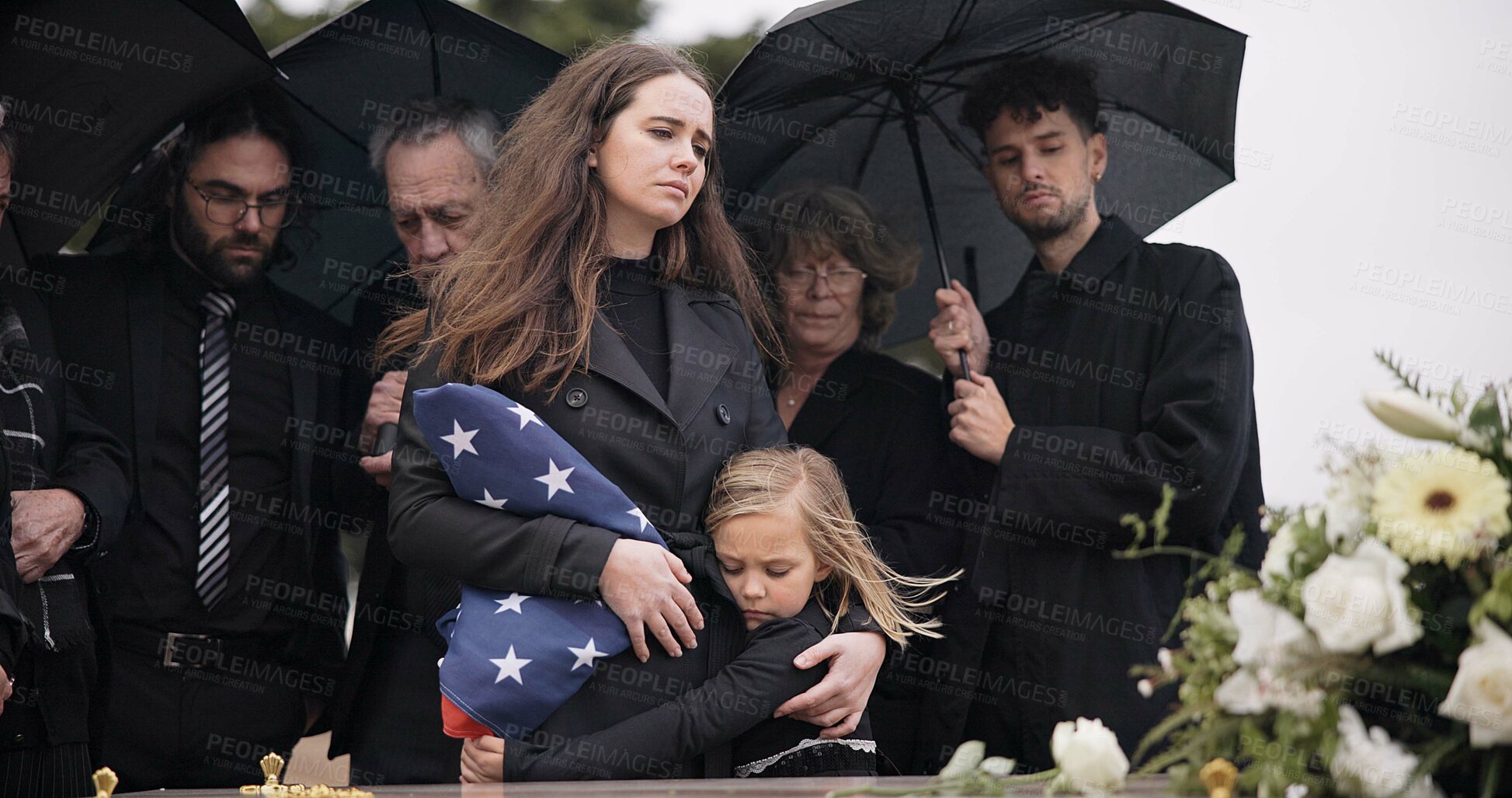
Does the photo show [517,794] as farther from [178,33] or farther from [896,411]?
[178,33]

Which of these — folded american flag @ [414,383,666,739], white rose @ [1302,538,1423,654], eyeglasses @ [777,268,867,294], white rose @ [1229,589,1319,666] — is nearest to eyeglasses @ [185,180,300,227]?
eyeglasses @ [777,268,867,294]

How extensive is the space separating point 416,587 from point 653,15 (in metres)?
9.08

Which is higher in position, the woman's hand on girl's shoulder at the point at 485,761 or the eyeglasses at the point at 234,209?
the eyeglasses at the point at 234,209

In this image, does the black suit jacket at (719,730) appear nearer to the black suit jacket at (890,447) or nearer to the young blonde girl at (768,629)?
the young blonde girl at (768,629)

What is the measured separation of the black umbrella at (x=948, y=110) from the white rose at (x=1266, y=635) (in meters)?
2.65

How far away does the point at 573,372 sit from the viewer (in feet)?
11.2

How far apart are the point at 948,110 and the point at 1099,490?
1433 millimetres

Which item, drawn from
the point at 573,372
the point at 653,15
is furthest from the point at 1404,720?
the point at 653,15

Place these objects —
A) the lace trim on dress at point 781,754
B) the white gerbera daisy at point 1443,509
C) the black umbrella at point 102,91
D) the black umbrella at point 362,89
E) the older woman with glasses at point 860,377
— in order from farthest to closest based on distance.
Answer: the black umbrella at point 362,89 < the older woman with glasses at point 860,377 < the black umbrella at point 102,91 < the lace trim on dress at point 781,754 < the white gerbera daisy at point 1443,509

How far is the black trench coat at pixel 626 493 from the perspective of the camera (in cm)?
312

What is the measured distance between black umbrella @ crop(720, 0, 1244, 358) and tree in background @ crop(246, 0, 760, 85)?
631cm

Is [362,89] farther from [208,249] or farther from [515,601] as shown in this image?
[515,601]

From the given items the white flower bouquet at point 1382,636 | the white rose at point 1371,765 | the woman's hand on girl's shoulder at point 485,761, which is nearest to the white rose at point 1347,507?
the white flower bouquet at point 1382,636

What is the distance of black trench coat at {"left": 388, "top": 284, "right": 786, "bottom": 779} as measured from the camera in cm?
312
